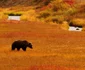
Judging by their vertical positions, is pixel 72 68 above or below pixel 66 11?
above

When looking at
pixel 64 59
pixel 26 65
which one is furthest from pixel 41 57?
pixel 26 65

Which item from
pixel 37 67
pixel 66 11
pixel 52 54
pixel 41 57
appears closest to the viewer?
pixel 37 67

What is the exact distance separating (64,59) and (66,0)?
374 ft

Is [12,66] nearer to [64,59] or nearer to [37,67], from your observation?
[37,67]

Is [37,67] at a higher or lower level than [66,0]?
higher

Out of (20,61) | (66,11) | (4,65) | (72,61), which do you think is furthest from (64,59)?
(66,11)

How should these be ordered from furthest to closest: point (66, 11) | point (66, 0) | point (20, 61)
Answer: point (66, 0) → point (66, 11) → point (20, 61)

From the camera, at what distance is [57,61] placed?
2978cm

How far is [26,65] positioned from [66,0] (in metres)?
118

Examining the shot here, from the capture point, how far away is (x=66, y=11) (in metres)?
126

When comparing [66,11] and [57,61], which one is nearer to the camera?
[57,61]

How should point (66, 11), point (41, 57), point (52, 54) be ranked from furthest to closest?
point (66, 11) < point (52, 54) < point (41, 57)

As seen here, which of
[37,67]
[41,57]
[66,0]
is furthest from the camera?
[66,0]

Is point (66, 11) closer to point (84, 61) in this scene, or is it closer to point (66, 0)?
point (66, 0)
